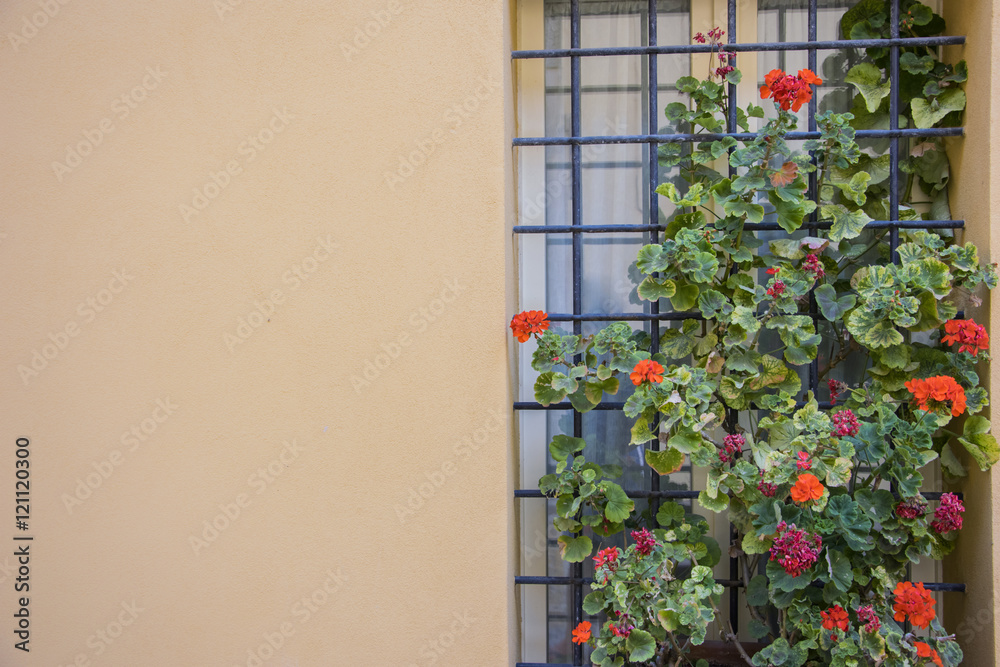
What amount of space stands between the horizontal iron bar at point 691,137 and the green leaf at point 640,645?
5.16 ft

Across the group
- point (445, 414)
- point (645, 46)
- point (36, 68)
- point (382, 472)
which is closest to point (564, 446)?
point (445, 414)

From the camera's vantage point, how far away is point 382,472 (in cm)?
224

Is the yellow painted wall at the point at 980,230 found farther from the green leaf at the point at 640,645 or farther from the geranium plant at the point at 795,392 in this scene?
the green leaf at the point at 640,645

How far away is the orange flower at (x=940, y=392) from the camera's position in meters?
1.90

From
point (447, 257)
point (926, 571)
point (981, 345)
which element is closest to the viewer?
point (981, 345)

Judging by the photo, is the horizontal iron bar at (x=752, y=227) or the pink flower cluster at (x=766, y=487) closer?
the pink flower cluster at (x=766, y=487)

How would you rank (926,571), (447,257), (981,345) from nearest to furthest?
(981,345) → (447,257) → (926,571)

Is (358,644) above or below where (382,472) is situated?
below

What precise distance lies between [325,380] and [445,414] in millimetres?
421

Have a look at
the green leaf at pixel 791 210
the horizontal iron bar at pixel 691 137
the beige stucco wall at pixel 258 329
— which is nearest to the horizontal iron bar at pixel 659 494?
the beige stucco wall at pixel 258 329

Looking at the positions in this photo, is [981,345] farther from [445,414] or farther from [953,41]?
[445,414]

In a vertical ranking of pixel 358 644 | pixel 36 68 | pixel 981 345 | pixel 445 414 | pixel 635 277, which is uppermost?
pixel 36 68

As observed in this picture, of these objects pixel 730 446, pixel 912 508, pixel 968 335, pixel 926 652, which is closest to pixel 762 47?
pixel 968 335

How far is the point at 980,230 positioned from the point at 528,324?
148 cm
